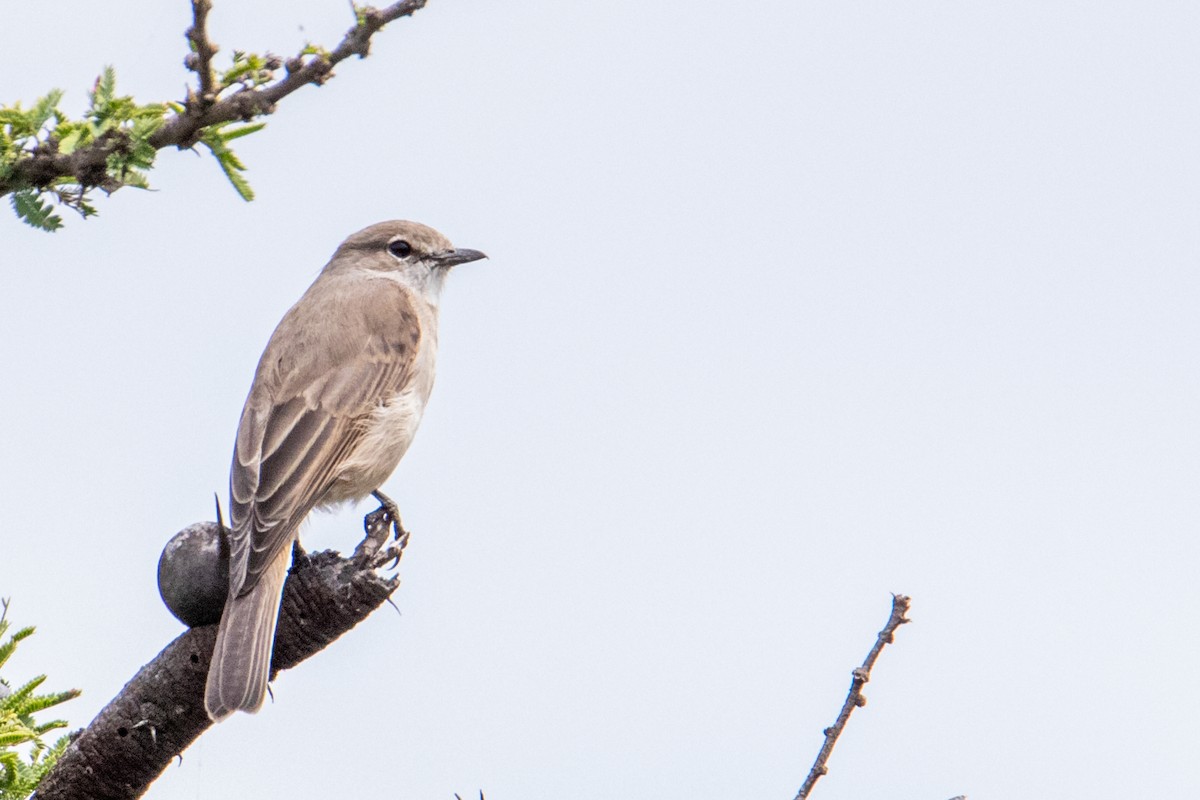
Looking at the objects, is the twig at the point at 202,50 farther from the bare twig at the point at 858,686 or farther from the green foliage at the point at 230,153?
the bare twig at the point at 858,686

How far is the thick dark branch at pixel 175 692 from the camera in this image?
13.0ft

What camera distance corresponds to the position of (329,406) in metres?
6.89

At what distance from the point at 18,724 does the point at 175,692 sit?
0.52 m

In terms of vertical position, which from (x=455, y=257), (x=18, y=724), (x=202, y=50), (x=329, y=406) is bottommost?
(x=18, y=724)

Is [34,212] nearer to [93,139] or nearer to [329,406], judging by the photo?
[93,139]

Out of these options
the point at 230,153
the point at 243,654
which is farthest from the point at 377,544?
the point at 230,153

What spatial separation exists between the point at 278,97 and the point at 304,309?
4836mm

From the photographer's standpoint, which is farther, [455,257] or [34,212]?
[455,257]

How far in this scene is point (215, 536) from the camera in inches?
179

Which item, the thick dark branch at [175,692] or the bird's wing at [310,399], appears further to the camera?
the bird's wing at [310,399]

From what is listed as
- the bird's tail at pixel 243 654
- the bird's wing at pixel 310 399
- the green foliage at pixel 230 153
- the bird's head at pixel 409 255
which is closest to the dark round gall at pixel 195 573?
the bird's tail at pixel 243 654

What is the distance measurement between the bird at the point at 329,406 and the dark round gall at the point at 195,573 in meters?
0.08

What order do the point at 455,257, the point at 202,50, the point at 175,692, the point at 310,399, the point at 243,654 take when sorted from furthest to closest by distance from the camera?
the point at 455,257, the point at 310,399, the point at 243,654, the point at 175,692, the point at 202,50

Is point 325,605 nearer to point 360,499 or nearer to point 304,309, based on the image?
point 360,499
